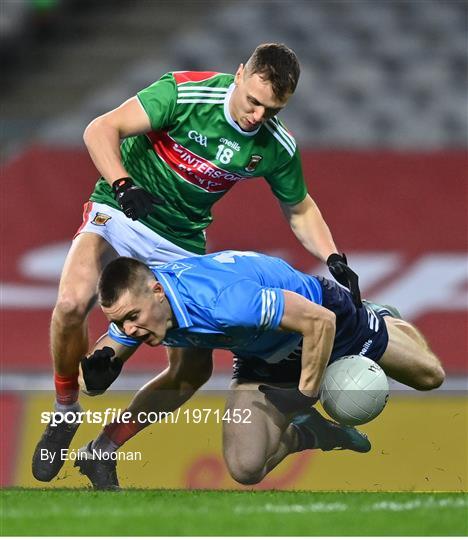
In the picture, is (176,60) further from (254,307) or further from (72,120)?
(254,307)

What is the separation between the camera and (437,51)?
41.4 feet

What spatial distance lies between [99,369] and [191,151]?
1143 millimetres

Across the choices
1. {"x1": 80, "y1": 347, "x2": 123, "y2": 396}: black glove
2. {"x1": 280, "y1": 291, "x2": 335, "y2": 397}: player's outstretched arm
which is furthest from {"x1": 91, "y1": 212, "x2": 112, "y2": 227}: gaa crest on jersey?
{"x1": 280, "y1": 291, "x2": 335, "y2": 397}: player's outstretched arm

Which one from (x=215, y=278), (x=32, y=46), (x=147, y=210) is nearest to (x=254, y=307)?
(x=215, y=278)

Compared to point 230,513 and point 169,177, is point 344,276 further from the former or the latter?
point 230,513

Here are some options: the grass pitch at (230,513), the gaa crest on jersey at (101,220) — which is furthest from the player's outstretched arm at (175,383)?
the gaa crest on jersey at (101,220)

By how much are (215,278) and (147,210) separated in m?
0.42

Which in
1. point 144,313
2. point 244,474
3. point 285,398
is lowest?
point 244,474

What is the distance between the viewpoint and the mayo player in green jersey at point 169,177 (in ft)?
19.9

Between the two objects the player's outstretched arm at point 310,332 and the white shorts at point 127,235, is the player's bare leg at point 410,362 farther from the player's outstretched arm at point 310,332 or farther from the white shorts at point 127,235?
the white shorts at point 127,235

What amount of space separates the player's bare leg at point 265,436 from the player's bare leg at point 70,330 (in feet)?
2.58

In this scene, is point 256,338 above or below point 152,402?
above

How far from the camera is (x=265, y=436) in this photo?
639 centimetres

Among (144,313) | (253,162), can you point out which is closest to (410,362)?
(253,162)
